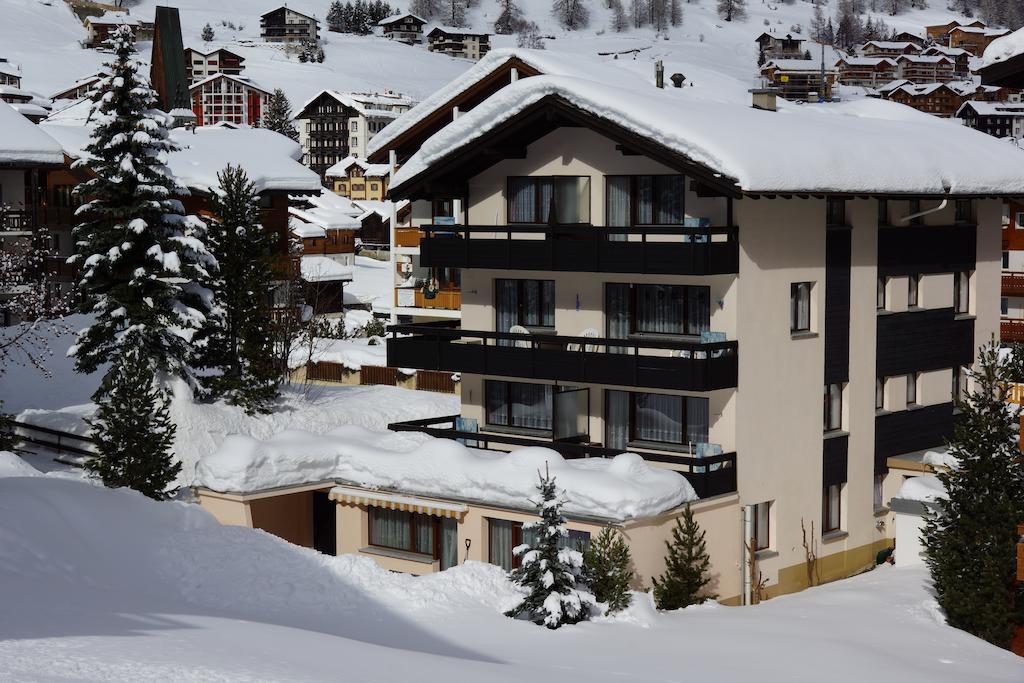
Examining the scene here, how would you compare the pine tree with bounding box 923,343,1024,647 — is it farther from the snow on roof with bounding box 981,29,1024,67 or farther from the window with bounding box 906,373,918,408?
the snow on roof with bounding box 981,29,1024,67

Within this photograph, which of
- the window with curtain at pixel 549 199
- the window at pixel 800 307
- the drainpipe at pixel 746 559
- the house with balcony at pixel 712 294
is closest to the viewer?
the house with balcony at pixel 712 294

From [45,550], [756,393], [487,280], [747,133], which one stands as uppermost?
[747,133]

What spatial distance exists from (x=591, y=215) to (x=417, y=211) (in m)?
18.2

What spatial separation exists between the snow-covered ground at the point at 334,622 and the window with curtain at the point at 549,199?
28.7ft

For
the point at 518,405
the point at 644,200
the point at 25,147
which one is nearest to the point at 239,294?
the point at 518,405

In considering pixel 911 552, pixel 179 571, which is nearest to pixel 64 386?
pixel 179 571

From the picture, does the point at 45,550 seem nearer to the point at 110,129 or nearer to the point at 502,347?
the point at 502,347

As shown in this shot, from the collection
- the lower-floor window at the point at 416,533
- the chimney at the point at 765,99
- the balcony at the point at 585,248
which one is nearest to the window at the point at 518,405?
the balcony at the point at 585,248

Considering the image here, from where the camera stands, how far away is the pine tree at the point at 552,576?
25.3 meters

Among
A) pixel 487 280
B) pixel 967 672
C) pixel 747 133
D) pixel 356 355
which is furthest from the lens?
pixel 356 355

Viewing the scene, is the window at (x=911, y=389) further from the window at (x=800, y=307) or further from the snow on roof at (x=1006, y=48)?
the snow on roof at (x=1006, y=48)

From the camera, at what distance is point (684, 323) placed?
31.8 metres

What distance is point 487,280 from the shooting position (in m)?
34.6

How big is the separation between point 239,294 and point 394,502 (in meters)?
14.8
